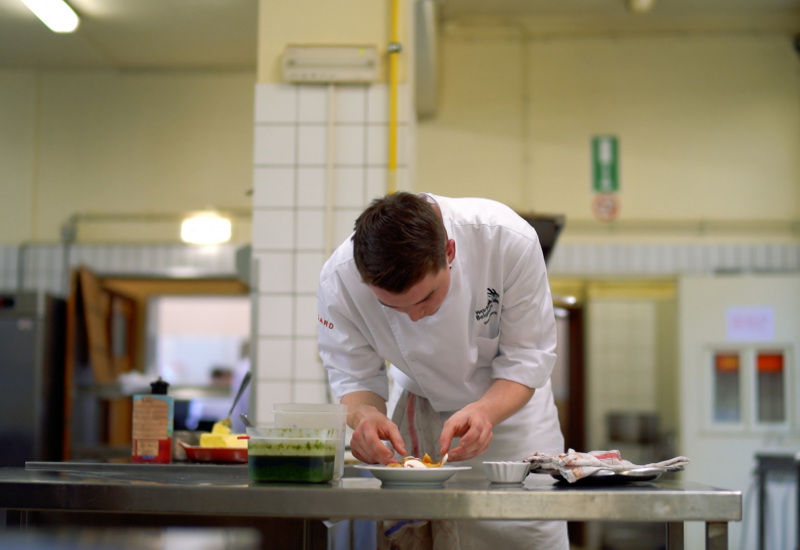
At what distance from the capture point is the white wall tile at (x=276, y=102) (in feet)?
10.7

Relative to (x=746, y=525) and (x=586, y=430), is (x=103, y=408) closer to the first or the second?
(x=586, y=430)

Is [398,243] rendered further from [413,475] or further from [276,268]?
[276,268]

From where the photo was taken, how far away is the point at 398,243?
146cm

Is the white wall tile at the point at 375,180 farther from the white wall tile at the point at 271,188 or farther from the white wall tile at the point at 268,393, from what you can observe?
the white wall tile at the point at 268,393

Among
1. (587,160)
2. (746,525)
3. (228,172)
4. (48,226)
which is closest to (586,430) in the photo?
(746,525)

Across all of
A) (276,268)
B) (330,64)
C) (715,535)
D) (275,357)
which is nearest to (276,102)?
(330,64)

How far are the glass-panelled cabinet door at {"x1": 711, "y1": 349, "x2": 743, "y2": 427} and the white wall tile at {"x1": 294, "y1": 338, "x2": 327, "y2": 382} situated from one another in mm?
3546

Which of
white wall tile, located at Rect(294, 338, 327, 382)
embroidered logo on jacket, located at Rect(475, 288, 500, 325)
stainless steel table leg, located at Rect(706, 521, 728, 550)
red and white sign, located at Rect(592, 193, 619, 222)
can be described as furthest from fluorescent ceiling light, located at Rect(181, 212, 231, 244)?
stainless steel table leg, located at Rect(706, 521, 728, 550)

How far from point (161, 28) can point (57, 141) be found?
49.7 inches

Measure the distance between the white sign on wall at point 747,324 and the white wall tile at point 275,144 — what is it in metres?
3.66

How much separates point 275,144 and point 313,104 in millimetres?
195

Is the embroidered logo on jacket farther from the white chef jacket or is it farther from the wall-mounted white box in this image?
the wall-mounted white box

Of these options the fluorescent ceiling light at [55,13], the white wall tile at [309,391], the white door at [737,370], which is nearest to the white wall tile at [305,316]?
the white wall tile at [309,391]

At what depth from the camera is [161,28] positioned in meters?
5.84
